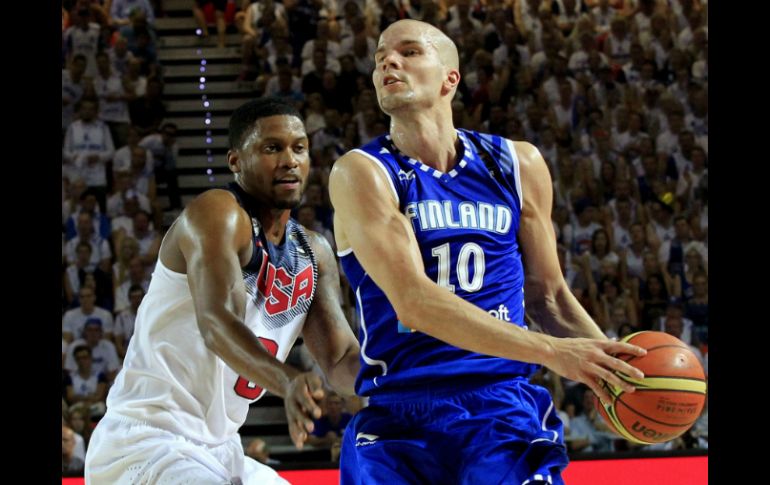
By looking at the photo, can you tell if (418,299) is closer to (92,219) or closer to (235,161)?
(235,161)

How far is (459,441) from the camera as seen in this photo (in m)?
3.18

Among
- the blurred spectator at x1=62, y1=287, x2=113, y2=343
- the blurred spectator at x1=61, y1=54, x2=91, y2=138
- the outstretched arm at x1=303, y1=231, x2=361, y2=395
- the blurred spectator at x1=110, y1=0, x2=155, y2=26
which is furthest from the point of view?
the blurred spectator at x1=110, y1=0, x2=155, y2=26

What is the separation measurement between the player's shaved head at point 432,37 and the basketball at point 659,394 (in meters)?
1.15

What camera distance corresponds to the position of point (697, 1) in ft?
35.2

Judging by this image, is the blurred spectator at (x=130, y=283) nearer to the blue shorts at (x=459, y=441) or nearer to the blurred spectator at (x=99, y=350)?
the blurred spectator at (x=99, y=350)

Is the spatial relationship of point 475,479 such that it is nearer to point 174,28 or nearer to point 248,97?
point 248,97

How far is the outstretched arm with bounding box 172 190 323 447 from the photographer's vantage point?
10.6ft

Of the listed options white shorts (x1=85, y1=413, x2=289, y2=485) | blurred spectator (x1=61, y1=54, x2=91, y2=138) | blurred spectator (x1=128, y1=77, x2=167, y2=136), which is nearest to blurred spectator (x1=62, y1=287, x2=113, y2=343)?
blurred spectator (x1=128, y1=77, x2=167, y2=136)

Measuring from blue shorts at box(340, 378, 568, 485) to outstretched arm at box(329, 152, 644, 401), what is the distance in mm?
245

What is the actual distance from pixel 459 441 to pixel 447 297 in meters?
0.44

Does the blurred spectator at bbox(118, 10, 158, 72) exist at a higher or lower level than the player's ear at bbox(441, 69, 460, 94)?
higher

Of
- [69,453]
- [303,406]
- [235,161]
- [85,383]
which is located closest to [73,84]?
[85,383]

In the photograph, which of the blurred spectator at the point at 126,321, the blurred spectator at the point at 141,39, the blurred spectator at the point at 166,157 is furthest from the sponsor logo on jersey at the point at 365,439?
the blurred spectator at the point at 141,39

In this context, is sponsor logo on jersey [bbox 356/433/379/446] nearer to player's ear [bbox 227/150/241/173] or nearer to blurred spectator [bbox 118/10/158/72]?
player's ear [bbox 227/150/241/173]
